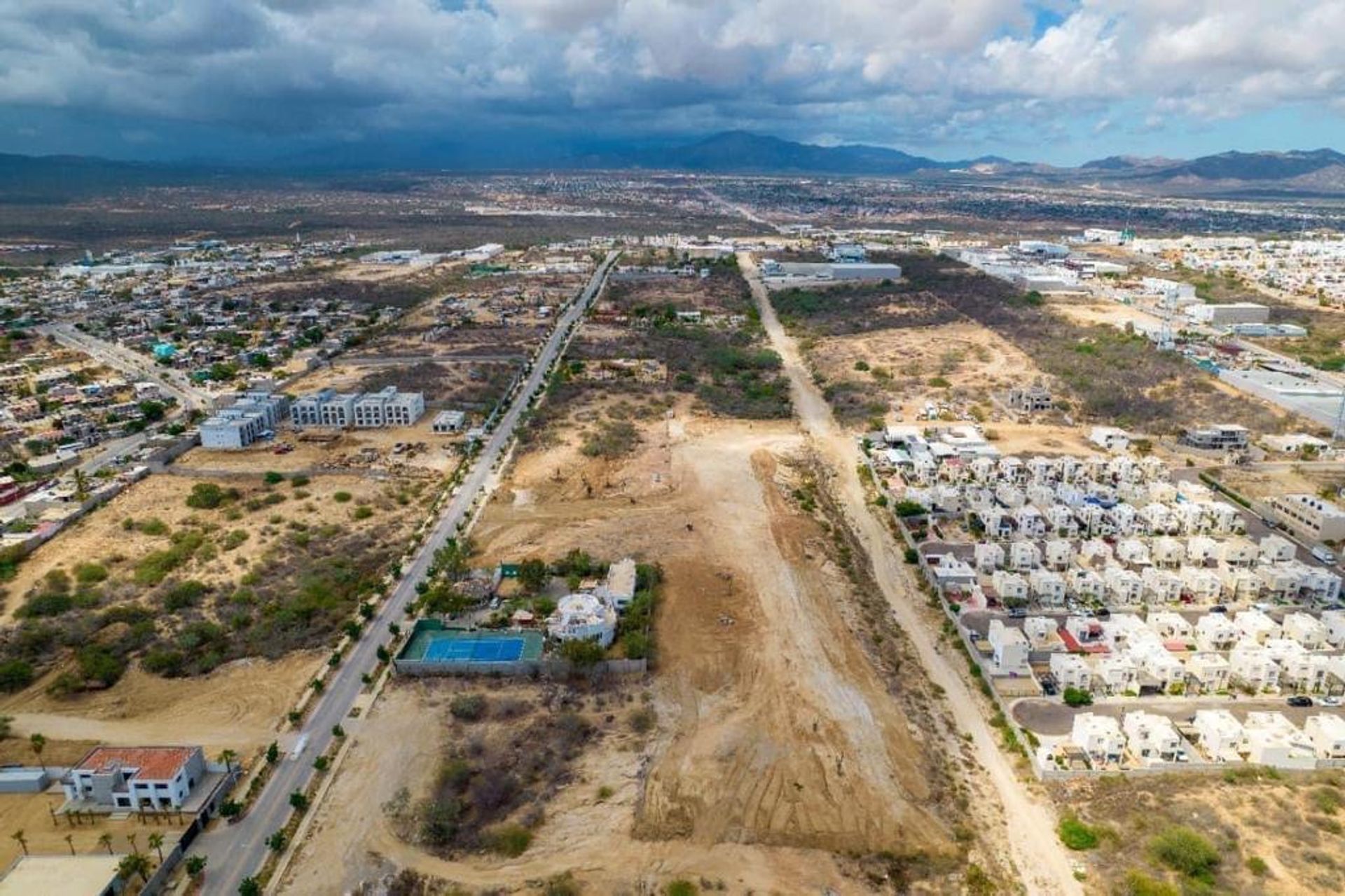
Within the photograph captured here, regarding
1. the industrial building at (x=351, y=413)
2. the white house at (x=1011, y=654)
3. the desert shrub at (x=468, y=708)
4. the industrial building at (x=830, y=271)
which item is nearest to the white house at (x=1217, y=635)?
the white house at (x=1011, y=654)

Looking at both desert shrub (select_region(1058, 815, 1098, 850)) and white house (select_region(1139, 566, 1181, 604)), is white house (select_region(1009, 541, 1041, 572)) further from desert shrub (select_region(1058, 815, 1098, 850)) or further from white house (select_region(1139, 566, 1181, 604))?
desert shrub (select_region(1058, 815, 1098, 850))

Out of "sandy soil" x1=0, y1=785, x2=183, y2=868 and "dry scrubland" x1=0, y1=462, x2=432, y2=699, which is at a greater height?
"dry scrubland" x1=0, y1=462, x2=432, y2=699

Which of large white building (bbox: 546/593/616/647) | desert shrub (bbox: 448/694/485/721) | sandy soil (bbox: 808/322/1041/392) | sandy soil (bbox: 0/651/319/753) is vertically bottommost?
sandy soil (bbox: 0/651/319/753)

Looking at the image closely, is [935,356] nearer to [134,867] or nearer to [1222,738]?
[1222,738]

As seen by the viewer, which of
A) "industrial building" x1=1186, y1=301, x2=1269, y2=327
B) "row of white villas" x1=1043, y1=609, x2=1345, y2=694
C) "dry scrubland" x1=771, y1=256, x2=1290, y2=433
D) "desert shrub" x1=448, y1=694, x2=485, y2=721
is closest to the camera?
"desert shrub" x1=448, y1=694, x2=485, y2=721

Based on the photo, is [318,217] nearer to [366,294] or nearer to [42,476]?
[366,294]

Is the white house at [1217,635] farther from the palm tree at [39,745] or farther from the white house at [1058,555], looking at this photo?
the palm tree at [39,745]

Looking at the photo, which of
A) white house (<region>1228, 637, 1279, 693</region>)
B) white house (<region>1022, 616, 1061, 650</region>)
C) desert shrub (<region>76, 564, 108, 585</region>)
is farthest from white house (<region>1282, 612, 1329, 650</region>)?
desert shrub (<region>76, 564, 108, 585</region>)
